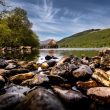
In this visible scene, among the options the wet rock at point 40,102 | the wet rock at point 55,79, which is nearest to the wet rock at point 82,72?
the wet rock at point 55,79

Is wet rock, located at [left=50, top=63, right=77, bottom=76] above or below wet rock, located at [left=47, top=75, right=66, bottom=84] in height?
above

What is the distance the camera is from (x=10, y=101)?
12984 mm

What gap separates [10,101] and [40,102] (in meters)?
2.00

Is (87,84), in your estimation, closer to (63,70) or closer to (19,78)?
(63,70)

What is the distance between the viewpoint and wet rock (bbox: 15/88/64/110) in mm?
11555

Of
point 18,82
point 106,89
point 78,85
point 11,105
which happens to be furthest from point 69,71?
point 11,105

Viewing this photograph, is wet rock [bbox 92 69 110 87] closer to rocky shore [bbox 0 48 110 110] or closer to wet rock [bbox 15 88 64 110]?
rocky shore [bbox 0 48 110 110]

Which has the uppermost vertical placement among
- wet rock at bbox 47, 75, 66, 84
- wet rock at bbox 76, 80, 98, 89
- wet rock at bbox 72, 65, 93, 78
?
wet rock at bbox 72, 65, 93, 78

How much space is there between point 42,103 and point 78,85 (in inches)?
274

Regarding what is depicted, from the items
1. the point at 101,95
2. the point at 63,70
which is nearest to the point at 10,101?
the point at 101,95

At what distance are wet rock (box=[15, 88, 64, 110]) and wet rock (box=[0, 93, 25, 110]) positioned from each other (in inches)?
21.0

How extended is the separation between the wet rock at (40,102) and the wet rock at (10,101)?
533mm

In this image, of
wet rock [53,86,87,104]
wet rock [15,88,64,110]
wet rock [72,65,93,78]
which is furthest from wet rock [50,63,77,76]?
wet rock [15,88,64,110]

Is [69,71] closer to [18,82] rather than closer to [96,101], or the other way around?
[18,82]
